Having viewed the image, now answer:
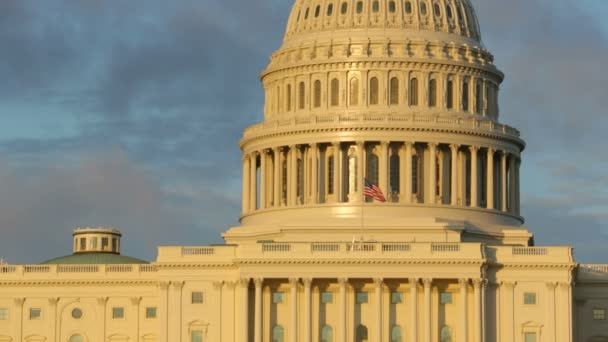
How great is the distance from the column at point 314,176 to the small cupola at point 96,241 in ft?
74.9

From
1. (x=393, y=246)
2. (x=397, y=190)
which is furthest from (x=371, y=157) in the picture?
(x=393, y=246)

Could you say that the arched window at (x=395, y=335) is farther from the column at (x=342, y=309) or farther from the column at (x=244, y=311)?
the column at (x=244, y=311)

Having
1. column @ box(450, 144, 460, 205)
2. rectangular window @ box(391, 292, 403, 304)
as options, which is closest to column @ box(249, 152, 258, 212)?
column @ box(450, 144, 460, 205)

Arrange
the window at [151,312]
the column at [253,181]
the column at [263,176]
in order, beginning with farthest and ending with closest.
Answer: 1. the column at [253,181]
2. the column at [263,176]
3. the window at [151,312]

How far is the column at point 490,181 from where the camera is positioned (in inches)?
7156

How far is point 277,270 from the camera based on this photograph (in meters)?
166

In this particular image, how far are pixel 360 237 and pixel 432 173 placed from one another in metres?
11.1

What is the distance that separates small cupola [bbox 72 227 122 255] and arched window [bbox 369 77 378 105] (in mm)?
27391

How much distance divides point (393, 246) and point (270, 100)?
25.6 meters

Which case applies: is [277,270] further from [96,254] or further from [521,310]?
[96,254]

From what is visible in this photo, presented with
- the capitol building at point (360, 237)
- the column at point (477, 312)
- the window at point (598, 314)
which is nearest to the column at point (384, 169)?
the capitol building at point (360, 237)

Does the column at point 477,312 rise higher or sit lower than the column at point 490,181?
lower

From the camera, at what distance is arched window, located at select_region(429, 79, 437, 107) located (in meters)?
183

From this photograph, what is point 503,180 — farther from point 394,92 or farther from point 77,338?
point 77,338
